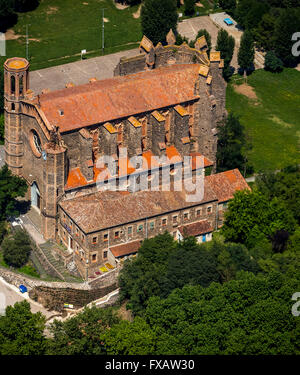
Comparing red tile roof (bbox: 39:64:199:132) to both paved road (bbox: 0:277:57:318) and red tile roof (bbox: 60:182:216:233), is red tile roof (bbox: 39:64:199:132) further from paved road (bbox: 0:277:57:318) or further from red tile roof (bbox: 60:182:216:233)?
paved road (bbox: 0:277:57:318)

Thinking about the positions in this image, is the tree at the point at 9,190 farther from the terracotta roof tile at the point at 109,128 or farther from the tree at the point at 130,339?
the tree at the point at 130,339

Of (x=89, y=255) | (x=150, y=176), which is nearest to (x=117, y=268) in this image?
(x=89, y=255)

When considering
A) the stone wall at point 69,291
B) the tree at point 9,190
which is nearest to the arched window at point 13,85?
the tree at point 9,190

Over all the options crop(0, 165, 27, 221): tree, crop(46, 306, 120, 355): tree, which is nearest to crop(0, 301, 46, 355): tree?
crop(46, 306, 120, 355): tree

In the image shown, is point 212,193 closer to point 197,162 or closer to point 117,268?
point 197,162

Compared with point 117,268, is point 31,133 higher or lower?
higher

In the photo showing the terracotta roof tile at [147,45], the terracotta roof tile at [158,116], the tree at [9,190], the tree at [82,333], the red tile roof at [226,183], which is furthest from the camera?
the terracotta roof tile at [147,45]
